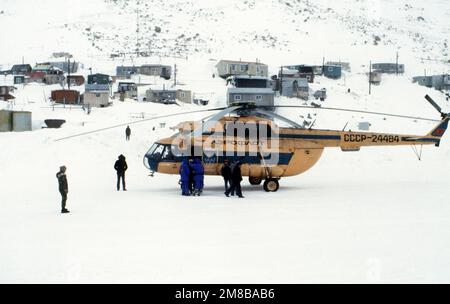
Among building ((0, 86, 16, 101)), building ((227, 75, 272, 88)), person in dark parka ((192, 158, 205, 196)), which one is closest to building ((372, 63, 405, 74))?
building ((227, 75, 272, 88))

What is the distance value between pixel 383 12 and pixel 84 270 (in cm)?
12838

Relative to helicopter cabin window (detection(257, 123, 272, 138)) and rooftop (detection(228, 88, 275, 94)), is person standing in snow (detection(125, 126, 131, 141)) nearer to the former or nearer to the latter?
helicopter cabin window (detection(257, 123, 272, 138))

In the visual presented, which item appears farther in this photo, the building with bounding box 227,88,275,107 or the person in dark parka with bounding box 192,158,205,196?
the building with bounding box 227,88,275,107

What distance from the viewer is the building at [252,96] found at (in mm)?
55031

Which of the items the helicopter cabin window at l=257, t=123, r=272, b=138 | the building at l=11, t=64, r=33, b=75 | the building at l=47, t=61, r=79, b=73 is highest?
the building at l=47, t=61, r=79, b=73

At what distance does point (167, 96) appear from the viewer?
5559cm

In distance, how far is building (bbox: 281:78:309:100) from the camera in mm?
61531

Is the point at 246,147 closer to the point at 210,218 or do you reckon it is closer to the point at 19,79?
the point at 210,218

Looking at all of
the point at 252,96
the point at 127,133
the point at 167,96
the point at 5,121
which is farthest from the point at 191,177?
the point at 252,96

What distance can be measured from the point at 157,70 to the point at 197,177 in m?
56.9

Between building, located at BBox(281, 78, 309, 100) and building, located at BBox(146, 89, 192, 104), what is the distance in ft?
41.8

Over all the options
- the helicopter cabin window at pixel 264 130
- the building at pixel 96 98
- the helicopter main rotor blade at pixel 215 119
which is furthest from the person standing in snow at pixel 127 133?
the building at pixel 96 98

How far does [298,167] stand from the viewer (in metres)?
17.8

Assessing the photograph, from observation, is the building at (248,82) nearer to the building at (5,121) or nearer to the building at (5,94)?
the building at (5,94)
